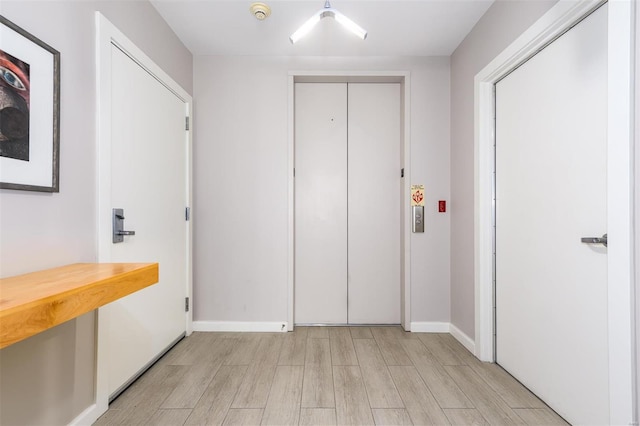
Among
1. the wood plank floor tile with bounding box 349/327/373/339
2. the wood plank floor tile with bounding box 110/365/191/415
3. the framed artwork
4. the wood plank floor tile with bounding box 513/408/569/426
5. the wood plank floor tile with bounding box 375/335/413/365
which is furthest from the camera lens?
the wood plank floor tile with bounding box 349/327/373/339

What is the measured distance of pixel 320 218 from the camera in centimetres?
283

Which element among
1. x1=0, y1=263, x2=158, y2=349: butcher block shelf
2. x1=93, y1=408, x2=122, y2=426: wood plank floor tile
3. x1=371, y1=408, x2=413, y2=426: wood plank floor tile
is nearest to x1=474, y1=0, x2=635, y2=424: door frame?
x1=371, y1=408, x2=413, y2=426: wood plank floor tile

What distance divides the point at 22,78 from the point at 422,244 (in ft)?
9.01

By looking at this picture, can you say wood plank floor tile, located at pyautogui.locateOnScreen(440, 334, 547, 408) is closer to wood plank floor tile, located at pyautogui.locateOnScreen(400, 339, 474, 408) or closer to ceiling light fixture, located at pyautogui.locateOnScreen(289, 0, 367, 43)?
wood plank floor tile, located at pyautogui.locateOnScreen(400, 339, 474, 408)

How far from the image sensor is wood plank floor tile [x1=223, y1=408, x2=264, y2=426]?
4.88 ft

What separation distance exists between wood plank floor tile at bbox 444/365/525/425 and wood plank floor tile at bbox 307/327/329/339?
3.33 feet

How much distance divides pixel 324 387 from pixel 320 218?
146cm

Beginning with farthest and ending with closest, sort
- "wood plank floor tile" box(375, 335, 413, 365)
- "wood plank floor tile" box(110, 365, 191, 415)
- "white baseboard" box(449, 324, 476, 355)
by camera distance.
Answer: "white baseboard" box(449, 324, 476, 355)
"wood plank floor tile" box(375, 335, 413, 365)
"wood plank floor tile" box(110, 365, 191, 415)

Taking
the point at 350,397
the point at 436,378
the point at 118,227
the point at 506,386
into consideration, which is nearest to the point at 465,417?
the point at 436,378

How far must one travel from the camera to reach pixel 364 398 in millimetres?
1686

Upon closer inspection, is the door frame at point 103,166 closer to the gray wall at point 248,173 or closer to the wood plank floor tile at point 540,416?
the gray wall at point 248,173

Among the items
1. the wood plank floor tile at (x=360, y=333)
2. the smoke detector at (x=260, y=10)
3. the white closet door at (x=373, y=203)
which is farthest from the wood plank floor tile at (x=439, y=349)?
the smoke detector at (x=260, y=10)

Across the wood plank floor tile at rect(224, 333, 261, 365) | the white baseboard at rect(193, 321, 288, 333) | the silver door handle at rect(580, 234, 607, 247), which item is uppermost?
the silver door handle at rect(580, 234, 607, 247)

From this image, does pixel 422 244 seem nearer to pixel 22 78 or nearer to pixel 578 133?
pixel 578 133
